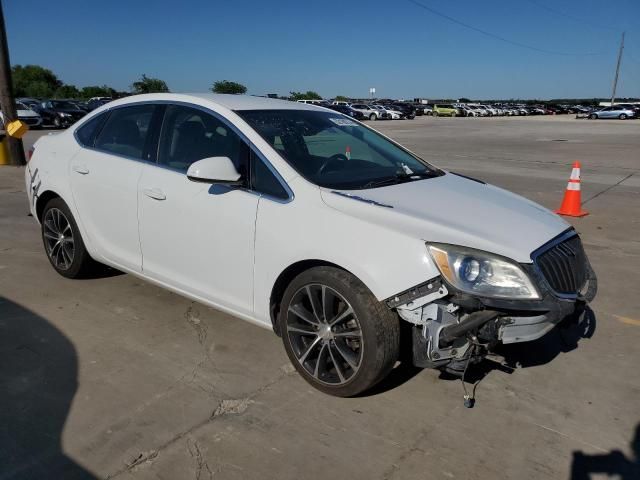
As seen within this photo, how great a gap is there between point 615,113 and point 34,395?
210ft

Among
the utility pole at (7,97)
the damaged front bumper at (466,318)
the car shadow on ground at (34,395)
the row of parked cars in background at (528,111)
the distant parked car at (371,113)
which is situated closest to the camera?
the car shadow on ground at (34,395)

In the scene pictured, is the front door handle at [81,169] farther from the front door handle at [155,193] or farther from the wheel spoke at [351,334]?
the wheel spoke at [351,334]

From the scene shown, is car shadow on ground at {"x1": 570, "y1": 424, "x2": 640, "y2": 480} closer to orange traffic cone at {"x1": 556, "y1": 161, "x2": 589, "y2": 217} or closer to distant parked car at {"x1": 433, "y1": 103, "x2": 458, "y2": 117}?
orange traffic cone at {"x1": 556, "y1": 161, "x2": 589, "y2": 217}

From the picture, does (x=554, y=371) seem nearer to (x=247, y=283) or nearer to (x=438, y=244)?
(x=438, y=244)

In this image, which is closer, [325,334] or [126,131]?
[325,334]

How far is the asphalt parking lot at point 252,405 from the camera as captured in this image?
263 centimetres

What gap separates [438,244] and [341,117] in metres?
2.09

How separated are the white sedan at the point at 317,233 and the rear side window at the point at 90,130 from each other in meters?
0.02

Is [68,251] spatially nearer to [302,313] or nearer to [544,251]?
[302,313]

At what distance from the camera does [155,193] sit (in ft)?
12.5

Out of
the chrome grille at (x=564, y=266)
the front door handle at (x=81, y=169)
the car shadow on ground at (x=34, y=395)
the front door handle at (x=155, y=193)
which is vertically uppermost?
the front door handle at (x=81, y=169)

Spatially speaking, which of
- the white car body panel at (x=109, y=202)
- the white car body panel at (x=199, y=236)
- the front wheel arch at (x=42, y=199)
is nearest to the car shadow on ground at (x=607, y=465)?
the white car body panel at (x=199, y=236)

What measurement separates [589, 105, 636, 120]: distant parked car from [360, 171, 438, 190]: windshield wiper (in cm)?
6111

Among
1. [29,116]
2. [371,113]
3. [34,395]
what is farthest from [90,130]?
Answer: [371,113]
